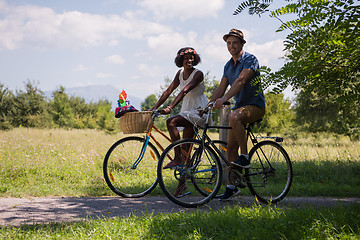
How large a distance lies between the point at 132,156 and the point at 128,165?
18cm

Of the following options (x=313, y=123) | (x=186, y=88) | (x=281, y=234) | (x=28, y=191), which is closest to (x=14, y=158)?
(x=28, y=191)

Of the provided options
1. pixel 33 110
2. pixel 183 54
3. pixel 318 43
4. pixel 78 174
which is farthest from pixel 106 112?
pixel 318 43

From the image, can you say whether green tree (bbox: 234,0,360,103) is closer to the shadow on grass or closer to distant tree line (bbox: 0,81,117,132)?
the shadow on grass

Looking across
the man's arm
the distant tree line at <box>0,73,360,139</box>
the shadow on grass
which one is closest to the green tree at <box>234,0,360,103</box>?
the man's arm

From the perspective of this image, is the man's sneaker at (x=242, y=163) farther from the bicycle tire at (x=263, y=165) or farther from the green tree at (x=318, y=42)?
the green tree at (x=318, y=42)

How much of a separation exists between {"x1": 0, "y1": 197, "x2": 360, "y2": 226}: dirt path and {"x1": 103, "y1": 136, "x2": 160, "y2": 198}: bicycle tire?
27 cm

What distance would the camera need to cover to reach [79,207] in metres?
5.05

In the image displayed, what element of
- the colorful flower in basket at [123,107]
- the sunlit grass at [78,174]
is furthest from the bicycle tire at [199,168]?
the sunlit grass at [78,174]

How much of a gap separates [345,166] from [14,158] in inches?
317

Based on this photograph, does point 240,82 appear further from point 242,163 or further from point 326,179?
point 326,179

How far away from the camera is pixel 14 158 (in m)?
8.34

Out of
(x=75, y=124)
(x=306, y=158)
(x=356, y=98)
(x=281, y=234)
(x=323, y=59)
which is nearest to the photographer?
(x=281, y=234)

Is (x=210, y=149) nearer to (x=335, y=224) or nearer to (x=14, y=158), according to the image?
(x=335, y=224)

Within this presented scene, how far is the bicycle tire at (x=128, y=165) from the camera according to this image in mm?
5590
